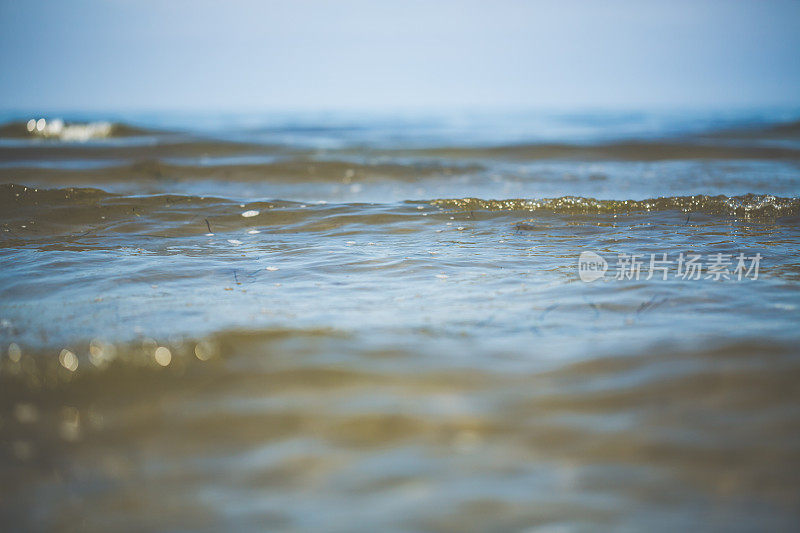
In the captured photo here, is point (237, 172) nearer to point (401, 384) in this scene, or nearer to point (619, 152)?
point (401, 384)

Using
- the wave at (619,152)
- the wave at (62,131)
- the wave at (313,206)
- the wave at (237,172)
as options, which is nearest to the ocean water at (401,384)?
the wave at (313,206)

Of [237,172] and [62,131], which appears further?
[62,131]

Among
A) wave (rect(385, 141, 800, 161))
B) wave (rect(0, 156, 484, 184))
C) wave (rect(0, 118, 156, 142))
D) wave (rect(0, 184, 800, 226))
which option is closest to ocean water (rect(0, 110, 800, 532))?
wave (rect(0, 184, 800, 226))

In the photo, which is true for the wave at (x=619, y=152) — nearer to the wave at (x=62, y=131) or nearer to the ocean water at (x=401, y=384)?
the ocean water at (x=401, y=384)

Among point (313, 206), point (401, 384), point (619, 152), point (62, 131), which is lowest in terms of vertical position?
point (401, 384)

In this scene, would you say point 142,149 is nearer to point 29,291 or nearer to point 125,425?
point 29,291

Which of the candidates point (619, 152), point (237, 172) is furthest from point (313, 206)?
point (619, 152)

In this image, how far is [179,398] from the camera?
172 centimetres

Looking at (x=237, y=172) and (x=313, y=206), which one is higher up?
(x=237, y=172)

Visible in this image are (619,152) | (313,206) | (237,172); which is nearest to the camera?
(313,206)

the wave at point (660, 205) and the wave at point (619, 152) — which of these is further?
the wave at point (619, 152)

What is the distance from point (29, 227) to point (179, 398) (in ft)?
11.8

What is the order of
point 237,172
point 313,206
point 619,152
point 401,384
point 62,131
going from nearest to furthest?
point 401,384 < point 313,206 < point 237,172 < point 619,152 < point 62,131

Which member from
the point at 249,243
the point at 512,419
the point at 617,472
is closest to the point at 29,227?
the point at 249,243
